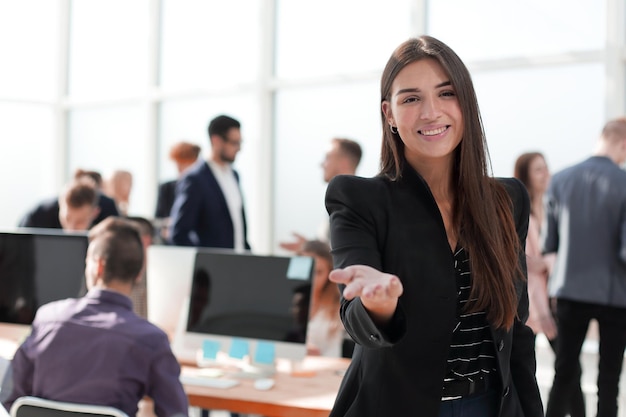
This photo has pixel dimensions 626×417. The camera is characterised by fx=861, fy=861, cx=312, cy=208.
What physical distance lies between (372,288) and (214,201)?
390 centimetres

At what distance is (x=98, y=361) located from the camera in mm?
2379

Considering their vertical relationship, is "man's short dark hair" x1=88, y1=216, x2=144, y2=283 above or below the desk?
above

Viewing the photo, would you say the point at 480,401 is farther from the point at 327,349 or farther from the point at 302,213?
the point at 302,213

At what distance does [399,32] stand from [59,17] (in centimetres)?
439

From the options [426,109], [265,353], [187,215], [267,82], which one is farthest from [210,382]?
[267,82]

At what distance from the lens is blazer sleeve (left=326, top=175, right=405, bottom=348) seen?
1.26 meters

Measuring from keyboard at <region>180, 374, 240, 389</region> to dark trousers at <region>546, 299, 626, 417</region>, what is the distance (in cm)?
181

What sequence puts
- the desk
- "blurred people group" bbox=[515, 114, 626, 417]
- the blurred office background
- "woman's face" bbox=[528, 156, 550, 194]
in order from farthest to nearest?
1. the blurred office background
2. "woman's face" bbox=[528, 156, 550, 194]
3. "blurred people group" bbox=[515, 114, 626, 417]
4. the desk

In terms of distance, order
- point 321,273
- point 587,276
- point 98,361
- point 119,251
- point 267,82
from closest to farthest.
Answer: point 98,361, point 119,251, point 321,273, point 587,276, point 267,82

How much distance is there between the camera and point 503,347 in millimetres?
1453

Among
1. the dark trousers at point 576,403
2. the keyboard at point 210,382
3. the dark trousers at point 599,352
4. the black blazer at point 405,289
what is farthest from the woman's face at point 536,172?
the black blazer at point 405,289

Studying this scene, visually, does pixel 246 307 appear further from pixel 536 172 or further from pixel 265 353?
pixel 536 172

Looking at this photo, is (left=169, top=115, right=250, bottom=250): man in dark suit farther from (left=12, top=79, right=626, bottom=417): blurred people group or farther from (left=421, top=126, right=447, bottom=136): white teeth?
(left=421, top=126, right=447, bottom=136): white teeth

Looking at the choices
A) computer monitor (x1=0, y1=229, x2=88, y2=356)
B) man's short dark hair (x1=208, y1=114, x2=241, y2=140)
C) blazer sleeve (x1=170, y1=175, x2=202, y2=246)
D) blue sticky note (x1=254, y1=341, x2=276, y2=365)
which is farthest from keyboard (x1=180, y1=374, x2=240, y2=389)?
man's short dark hair (x1=208, y1=114, x2=241, y2=140)
